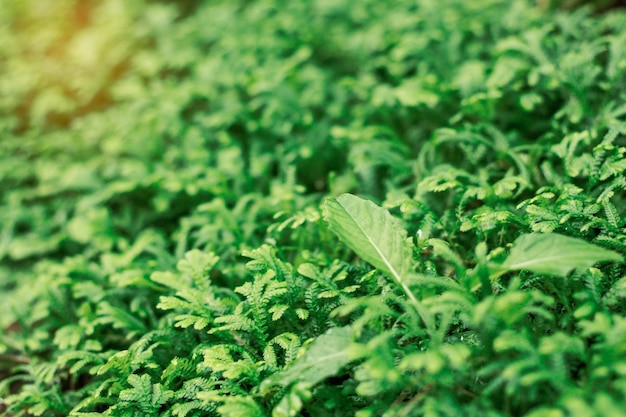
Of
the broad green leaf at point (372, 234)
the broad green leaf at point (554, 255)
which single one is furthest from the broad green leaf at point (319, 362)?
the broad green leaf at point (554, 255)

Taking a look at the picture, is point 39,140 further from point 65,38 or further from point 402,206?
point 402,206

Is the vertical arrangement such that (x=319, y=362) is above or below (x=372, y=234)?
below

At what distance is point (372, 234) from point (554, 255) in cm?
64

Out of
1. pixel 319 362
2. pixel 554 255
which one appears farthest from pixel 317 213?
Answer: pixel 554 255

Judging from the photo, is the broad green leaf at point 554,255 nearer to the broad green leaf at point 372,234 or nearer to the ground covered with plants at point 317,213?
the ground covered with plants at point 317,213

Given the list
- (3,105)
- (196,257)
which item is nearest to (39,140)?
(3,105)

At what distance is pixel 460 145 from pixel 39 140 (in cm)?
327

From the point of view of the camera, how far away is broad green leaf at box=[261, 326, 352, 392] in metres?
1.66

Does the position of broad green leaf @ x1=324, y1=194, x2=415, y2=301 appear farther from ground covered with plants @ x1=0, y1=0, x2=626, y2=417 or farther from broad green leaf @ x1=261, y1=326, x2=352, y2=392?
broad green leaf @ x1=261, y1=326, x2=352, y2=392

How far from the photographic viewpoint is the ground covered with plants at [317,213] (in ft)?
5.41

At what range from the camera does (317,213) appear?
91.4 inches

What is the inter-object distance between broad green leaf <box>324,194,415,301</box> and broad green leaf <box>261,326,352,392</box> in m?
0.28

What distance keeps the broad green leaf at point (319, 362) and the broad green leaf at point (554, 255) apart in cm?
62

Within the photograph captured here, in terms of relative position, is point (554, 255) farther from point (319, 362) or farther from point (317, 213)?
point (317, 213)
